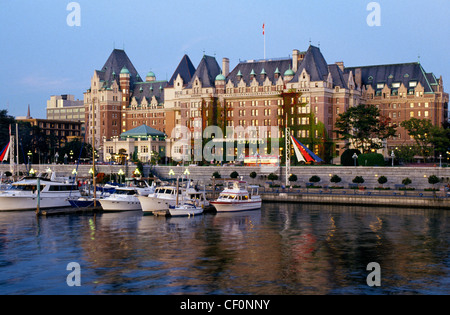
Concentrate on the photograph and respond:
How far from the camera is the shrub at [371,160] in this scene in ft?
337

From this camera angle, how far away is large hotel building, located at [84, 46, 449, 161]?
14400 cm

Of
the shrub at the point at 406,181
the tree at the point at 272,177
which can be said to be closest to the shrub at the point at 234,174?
the tree at the point at 272,177

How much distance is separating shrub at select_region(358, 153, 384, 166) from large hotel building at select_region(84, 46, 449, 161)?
112 ft

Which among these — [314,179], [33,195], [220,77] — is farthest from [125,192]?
[220,77]

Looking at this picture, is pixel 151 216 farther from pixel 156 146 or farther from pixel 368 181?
pixel 156 146

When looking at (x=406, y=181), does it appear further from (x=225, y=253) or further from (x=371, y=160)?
(x=225, y=253)

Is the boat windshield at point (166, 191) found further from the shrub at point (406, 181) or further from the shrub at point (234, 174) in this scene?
the shrub at point (406, 181)

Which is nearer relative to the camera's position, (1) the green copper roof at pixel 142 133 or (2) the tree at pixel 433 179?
(2) the tree at pixel 433 179

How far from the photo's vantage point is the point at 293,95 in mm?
145875

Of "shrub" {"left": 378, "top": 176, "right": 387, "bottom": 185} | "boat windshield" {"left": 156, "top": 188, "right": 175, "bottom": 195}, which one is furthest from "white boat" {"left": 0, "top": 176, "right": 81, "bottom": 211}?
"shrub" {"left": 378, "top": 176, "right": 387, "bottom": 185}

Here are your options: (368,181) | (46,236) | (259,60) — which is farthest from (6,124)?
(46,236)

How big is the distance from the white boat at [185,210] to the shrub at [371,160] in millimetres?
38704

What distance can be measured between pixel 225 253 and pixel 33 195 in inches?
1495

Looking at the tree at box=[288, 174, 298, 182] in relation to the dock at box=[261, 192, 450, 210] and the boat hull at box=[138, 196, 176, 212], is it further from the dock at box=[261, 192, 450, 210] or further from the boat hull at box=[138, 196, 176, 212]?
the boat hull at box=[138, 196, 176, 212]
